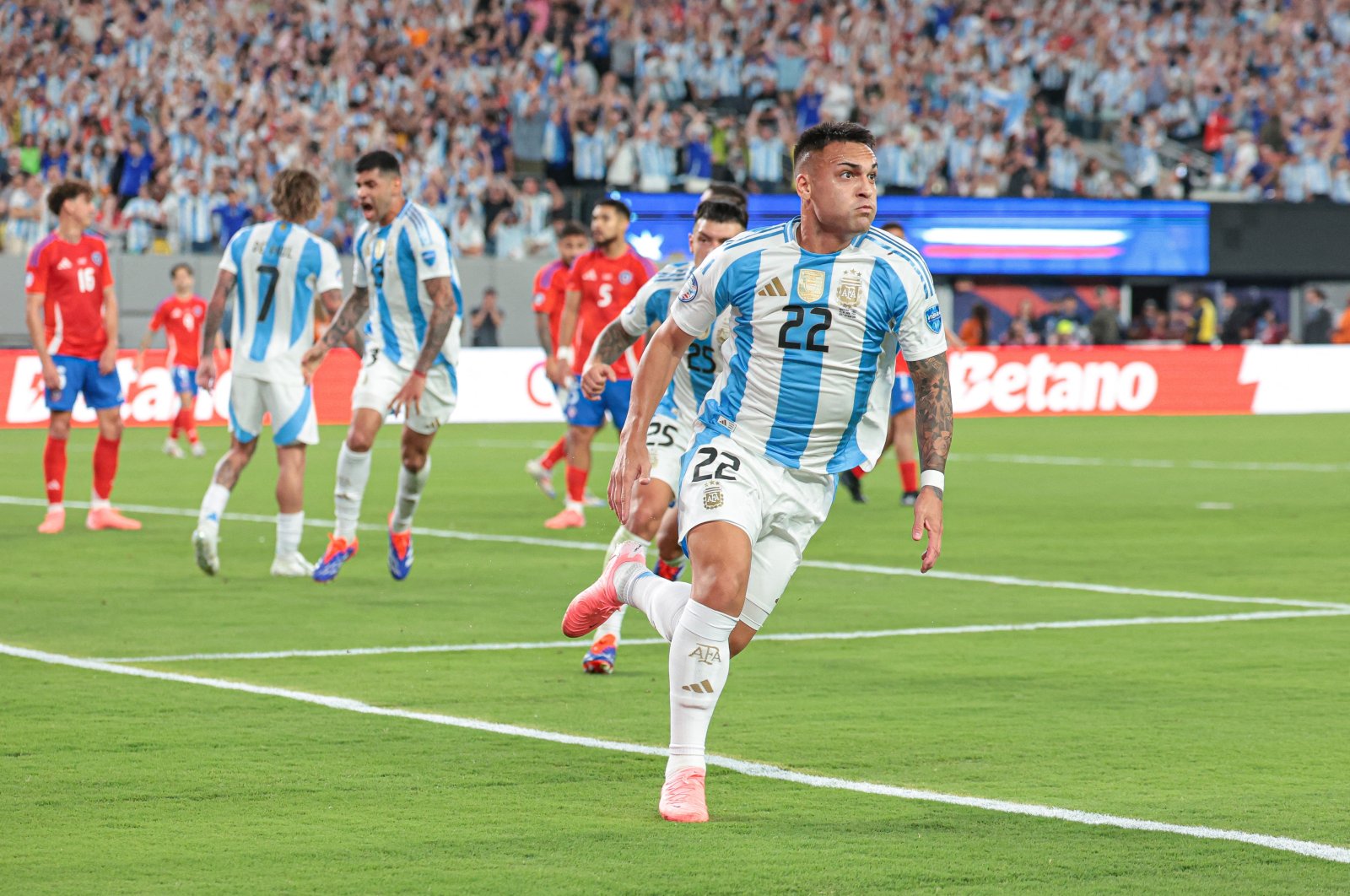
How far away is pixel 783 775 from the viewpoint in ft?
20.7

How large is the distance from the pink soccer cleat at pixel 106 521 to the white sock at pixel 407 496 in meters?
3.84

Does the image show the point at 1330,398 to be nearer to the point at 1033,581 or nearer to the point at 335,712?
the point at 1033,581

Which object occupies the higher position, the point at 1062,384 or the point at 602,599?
the point at 602,599

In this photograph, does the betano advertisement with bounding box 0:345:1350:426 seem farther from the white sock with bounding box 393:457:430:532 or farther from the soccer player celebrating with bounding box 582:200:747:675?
the soccer player celebrating with bounding box 582:200:747:675

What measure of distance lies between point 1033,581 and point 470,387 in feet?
59.0

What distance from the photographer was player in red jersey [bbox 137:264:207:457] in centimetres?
2248

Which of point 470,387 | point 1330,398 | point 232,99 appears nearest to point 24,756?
point 470,387

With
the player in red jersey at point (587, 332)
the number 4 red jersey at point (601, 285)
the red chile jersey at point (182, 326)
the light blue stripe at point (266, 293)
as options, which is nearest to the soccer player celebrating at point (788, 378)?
the light blue stripe at point (266, 293)

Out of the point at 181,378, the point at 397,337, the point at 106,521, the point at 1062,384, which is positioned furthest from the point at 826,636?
the point at 1062,384

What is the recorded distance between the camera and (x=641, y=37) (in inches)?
1407

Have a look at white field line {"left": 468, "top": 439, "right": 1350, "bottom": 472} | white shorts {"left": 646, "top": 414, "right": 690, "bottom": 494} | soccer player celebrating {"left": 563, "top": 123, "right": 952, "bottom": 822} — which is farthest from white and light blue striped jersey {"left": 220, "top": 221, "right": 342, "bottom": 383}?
white field line {"left": 468, "top": 439, "right": 1350, "bottom": 472}

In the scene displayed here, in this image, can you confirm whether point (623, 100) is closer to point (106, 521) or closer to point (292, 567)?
point (106, 521)

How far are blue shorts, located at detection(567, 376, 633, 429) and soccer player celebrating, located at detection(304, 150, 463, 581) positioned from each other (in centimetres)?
300

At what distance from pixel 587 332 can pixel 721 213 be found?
6951 mm
